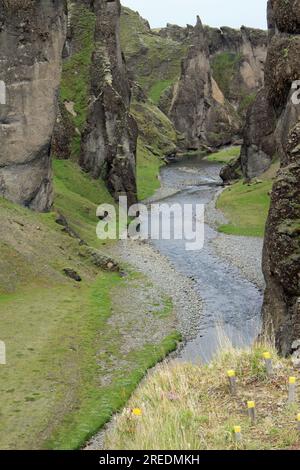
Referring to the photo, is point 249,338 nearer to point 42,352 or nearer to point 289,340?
point 289,340

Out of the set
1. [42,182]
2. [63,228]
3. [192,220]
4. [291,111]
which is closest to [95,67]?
[192,220]

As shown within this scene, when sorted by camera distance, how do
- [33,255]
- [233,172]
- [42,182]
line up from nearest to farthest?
[33,255] < [42,182] < [233,172]

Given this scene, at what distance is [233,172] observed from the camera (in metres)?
116

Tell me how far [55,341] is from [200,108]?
168332mm

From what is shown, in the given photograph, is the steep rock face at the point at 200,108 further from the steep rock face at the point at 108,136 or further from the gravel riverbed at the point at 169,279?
the gravel riverbed at the point at 169,279

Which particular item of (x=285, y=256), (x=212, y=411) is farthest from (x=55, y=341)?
(x=212, y=411)

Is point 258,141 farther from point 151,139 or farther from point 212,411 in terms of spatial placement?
point 212,411

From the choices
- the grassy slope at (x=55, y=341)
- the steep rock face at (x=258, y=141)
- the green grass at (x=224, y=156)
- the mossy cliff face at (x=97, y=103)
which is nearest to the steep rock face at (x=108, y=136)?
the mossy cliff face at (x=97, y=103)

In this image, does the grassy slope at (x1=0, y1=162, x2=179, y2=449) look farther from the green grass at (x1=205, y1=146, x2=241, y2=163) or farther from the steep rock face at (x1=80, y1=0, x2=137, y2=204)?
the green grass at (x1=205, y1=146, x2=241, y2=163)

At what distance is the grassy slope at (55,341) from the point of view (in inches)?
1000

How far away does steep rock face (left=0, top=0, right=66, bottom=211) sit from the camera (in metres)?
56.7

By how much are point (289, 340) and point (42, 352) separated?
13487 millimetres

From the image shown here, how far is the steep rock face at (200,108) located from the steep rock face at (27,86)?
133502mm

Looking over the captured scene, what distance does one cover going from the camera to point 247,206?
83188mm
